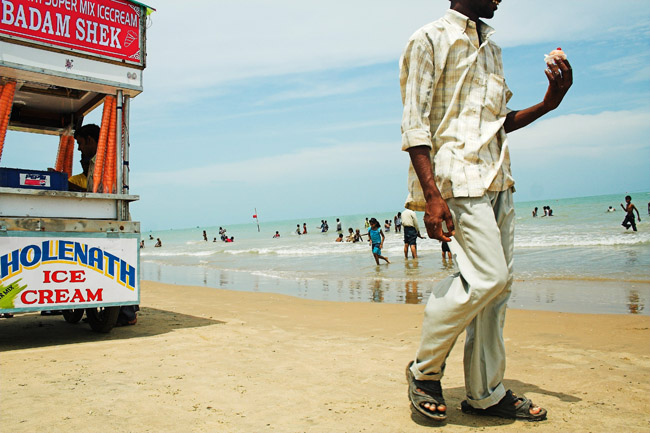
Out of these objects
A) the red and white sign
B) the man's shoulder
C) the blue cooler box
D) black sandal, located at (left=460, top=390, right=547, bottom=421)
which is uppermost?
the red and white sign

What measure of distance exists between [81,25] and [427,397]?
16.5ft

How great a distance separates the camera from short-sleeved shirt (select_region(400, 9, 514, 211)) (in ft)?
8.64

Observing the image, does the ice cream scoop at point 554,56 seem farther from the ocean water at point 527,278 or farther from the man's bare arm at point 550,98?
the ocean water at point 527,278

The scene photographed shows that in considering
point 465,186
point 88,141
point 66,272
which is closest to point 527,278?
point 88,141

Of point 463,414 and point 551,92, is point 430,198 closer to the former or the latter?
point 551,92

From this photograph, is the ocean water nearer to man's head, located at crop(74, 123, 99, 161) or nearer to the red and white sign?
man's head, located at crop(74, 123, 99, 161)

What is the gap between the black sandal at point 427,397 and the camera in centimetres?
261

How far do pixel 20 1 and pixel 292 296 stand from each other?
21.2 feet

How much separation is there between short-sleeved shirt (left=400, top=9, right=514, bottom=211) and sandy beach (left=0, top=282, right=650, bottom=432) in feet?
4.15

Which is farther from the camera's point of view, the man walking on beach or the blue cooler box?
the blue cooler box

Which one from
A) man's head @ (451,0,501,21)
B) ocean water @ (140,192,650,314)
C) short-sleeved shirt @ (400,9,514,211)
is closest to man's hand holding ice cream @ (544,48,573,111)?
short-sleeved shirt @ (400,9,514,211)

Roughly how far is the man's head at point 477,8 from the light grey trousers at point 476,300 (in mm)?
958

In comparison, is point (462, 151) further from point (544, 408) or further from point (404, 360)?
point (404, 360)

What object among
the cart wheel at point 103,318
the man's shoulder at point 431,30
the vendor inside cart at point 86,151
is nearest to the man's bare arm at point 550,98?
the man's shoulder at point 431,30
